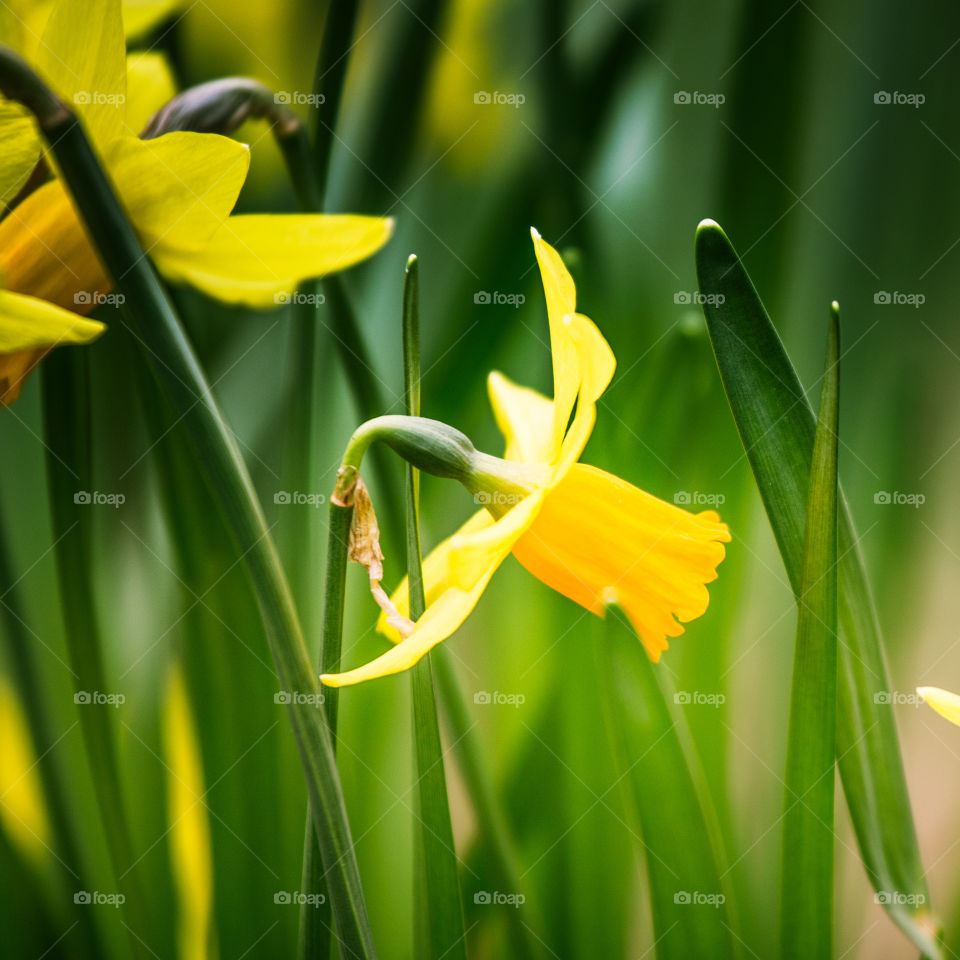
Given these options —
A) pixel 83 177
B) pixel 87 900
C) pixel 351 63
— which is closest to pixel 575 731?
pixel 87 900

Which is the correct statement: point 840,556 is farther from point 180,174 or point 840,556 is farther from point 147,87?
point 147,87

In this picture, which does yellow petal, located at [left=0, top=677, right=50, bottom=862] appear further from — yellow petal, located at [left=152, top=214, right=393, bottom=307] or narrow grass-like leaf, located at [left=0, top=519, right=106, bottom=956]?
yellow petal, located at [left=152, top=214, right=393, bottom=307]

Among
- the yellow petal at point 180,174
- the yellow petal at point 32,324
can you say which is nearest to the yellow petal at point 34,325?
the yellow petal at point 32,324

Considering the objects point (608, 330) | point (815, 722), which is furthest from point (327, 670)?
point (608, 330)

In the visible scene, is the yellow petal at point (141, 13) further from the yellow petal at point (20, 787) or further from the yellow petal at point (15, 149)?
the yellow petal at point (20, 787)

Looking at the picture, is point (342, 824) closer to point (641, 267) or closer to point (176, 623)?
point (176, 623)
